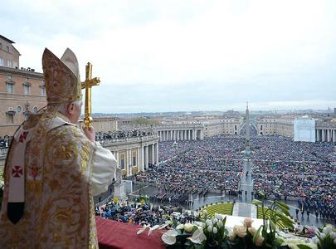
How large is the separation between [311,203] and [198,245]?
77.2 feet

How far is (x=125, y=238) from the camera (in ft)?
15.5

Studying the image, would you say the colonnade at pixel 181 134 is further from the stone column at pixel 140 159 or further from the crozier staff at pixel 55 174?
the crozier staff at pixel 55 174

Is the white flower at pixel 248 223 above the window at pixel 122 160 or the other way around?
above

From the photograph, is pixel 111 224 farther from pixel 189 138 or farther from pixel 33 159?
pixel 189 138

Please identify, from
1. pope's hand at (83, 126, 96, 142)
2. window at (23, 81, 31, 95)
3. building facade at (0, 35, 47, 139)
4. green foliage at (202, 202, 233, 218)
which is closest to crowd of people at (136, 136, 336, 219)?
green foliage at (202, 202, 233, 218)

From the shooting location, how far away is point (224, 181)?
34.5 m

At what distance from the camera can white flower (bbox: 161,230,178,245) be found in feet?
14.4

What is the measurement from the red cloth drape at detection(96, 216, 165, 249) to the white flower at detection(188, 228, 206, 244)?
456mm

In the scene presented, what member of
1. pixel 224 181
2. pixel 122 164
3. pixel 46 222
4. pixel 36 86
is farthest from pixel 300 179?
pixel 46 222

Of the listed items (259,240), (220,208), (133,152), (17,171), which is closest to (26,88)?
(133,152)

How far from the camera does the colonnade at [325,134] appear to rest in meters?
102

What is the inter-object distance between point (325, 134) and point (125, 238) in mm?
110295

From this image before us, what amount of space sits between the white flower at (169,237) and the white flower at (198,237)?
254 millimetres

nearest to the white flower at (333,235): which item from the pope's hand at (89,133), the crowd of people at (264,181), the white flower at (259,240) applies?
the white flower at (259,240)
